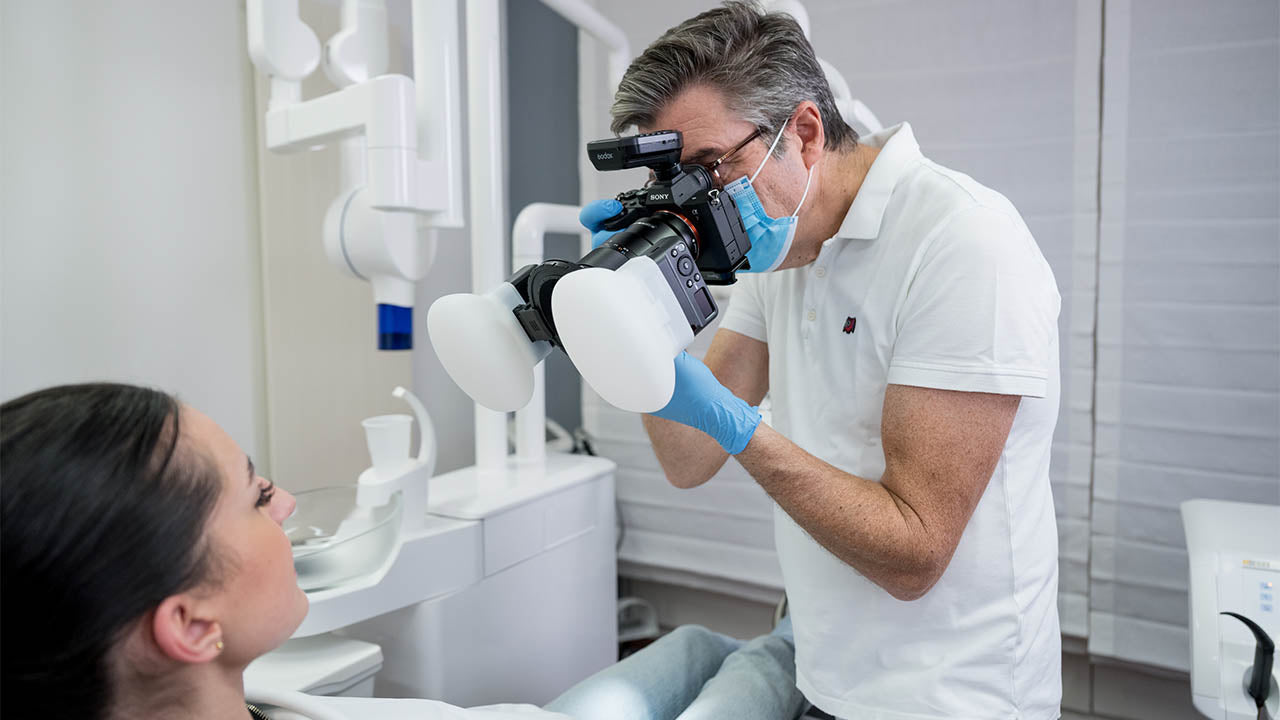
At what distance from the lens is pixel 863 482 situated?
980 mm

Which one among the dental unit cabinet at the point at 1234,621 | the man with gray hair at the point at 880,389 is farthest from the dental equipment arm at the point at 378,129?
the dental unit cabinet at the point at 1234,621

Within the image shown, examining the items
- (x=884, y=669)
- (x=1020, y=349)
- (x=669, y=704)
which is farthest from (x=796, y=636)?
(x=1020, y=349)

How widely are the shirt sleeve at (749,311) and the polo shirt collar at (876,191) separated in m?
0.22

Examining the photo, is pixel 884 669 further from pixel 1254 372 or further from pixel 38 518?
pixel 1254 372

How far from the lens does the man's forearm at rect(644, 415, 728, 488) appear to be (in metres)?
1.27

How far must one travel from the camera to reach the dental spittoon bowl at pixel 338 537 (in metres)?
1.27

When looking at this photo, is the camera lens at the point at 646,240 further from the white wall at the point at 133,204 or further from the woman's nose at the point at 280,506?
the white wall at the point at 133,204

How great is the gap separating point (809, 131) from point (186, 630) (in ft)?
2.91

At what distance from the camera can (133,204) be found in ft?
5.36

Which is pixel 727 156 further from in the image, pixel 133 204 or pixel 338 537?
pixel 133 204

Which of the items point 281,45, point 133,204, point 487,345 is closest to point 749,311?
point 487,345

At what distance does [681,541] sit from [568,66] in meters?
1.52

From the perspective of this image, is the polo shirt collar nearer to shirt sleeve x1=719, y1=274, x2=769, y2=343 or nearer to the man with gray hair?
the man with gray hair

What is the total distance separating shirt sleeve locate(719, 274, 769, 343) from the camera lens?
39cm
